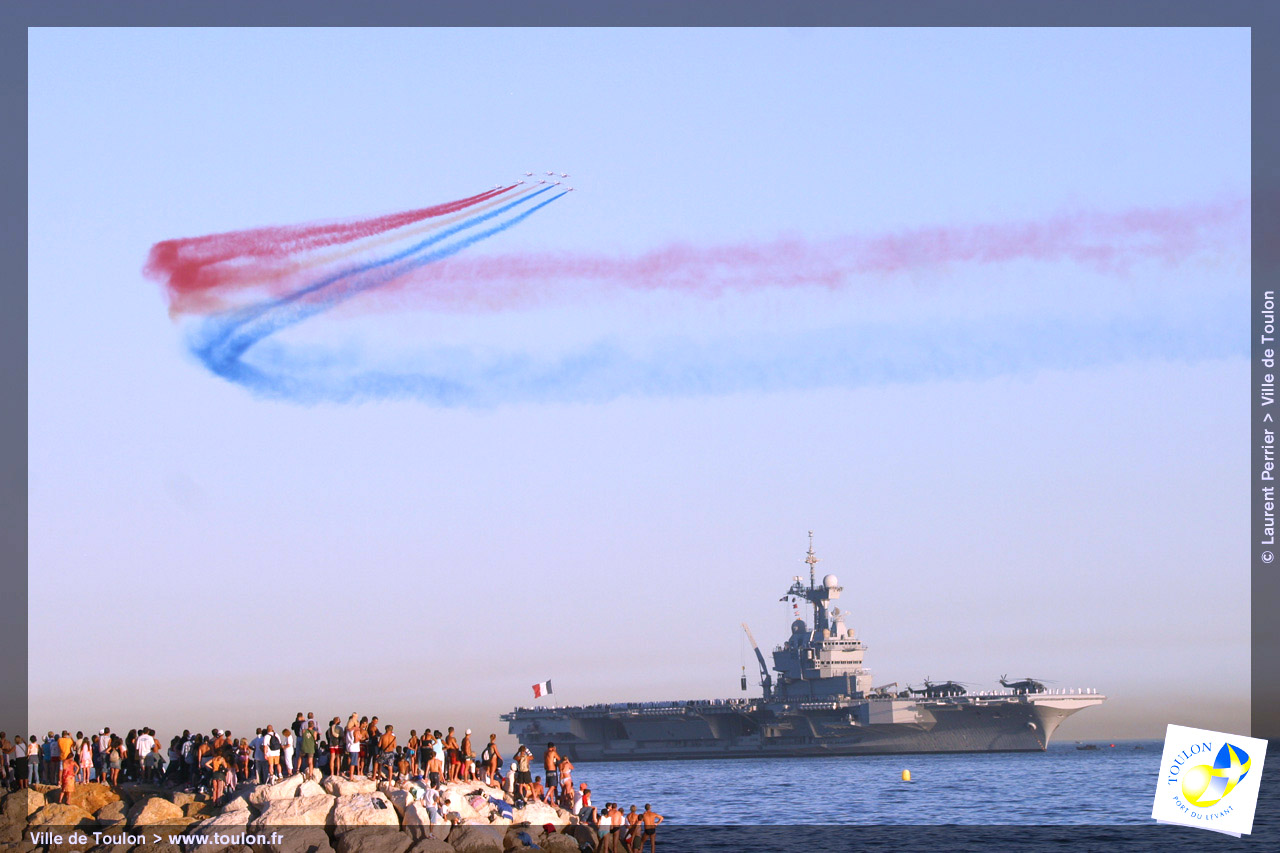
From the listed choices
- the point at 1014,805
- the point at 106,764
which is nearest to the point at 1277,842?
the point at 1014,805

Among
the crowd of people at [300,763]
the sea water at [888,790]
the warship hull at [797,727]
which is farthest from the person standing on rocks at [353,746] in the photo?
the warship hull at [797,727]

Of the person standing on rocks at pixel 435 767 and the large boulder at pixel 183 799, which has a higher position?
the person standing on rocks at pixel 435 767

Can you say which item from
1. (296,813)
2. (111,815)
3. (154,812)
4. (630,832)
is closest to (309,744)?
(296,813)

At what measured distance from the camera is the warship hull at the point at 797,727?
94.2 meters

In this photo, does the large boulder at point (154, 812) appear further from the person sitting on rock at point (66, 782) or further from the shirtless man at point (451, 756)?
the shirtless man at point (451, 756)

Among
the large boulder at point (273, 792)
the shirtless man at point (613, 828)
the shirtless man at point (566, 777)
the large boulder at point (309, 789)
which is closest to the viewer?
the large boulder at point (273, 792)

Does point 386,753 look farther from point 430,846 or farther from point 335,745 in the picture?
point 430,846

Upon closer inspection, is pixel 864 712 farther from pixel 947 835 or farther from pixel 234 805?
pixel 234 805

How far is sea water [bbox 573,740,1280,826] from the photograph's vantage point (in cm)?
5250

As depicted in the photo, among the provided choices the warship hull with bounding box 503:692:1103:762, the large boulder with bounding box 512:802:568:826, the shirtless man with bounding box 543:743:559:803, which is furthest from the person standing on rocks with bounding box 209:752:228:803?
the warship hull with bounding box 503:692:1103:762

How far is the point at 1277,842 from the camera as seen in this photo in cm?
4322

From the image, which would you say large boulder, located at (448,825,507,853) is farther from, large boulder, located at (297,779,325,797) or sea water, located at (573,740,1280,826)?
sea water, located at (573,740,1280,826)

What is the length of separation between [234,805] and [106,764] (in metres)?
5.68

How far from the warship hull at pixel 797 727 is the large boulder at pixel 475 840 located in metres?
67.8
